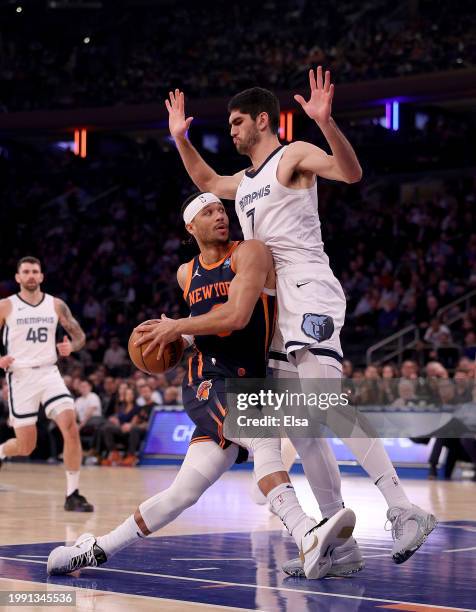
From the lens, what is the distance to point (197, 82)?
2456 centimetres

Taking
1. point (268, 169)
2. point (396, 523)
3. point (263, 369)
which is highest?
point (268, 169)

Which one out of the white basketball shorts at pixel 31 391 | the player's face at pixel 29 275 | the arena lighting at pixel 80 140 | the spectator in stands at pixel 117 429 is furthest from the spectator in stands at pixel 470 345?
the arena lighting at pixel 80 140

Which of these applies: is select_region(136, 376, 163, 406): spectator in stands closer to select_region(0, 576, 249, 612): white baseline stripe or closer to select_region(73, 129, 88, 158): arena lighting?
select_region(73, 129, 88, 158): arena lighting

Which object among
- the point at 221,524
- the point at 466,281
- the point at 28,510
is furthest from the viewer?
the point at 466,281

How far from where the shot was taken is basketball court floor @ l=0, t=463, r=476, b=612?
15.1ft

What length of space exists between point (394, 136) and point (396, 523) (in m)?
18.8

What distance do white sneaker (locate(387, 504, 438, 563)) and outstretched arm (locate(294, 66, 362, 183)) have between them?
5.37ft

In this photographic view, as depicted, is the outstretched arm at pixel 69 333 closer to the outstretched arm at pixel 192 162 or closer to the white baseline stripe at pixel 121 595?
the outstretched arm at pixel 192 162

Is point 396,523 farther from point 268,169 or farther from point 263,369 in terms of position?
point 268,169

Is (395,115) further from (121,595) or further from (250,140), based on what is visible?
(121,595)

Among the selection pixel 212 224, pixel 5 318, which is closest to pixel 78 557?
pixel 212 224

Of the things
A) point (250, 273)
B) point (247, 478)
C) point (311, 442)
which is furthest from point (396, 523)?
point (247, 478)

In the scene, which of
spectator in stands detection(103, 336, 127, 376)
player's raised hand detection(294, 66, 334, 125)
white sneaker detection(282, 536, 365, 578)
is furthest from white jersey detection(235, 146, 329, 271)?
spectator in stands detection(103, 336, 127, 376)

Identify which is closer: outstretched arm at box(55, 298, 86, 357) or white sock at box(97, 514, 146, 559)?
white sock at box(97, 514, 146, 559)
